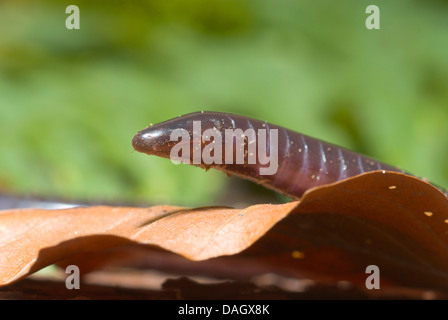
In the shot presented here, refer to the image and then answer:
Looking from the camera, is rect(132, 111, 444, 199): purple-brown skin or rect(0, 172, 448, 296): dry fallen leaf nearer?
rect(0, 172, 448, 296): dry fallen leaf

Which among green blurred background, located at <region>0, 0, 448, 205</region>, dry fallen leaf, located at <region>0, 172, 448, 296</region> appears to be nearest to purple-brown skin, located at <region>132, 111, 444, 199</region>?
dry fallen leaf, located at <region>0, 172, 448, 296</region>

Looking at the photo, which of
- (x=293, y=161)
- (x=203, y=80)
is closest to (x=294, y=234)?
(x=293, y=161)

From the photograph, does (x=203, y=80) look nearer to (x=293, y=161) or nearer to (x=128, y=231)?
(x=293, y=161)

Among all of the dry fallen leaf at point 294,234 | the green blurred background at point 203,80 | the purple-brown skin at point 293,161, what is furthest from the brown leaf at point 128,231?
the green blurred background at point 203,80

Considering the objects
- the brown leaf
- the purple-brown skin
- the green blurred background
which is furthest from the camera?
the green blurred background

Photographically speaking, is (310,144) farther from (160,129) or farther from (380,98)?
(380,98)

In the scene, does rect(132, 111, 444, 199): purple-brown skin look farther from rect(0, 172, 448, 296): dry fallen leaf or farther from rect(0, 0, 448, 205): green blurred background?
rect(0, 0, 448, 205): green blurred background
